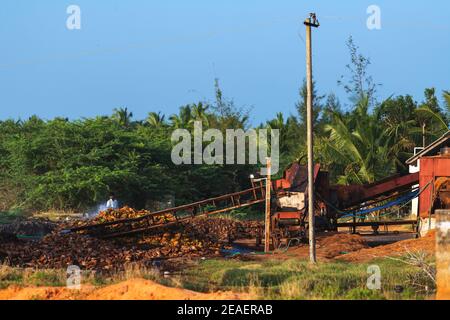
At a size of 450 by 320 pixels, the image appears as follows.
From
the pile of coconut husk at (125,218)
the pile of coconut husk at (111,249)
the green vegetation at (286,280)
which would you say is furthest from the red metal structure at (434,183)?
the pile of coconut husk at (125,218)

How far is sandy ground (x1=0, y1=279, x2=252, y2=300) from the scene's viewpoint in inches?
480

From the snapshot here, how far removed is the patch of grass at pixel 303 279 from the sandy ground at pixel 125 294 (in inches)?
38.1

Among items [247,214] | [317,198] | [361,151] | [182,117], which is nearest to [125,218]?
[317,198]

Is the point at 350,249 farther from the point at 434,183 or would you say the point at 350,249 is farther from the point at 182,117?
the point at 182,117

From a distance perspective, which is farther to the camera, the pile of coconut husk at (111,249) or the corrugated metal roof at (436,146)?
the corrugated metal roof at (436,146)

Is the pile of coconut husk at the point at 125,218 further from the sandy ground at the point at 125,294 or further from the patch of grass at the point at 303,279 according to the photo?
the sandy ground at the point at 125,294

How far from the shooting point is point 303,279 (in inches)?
591

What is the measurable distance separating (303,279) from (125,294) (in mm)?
3999

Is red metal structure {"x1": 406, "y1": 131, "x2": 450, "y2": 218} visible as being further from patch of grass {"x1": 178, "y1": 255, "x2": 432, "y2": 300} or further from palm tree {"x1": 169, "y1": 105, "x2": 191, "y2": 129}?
palm tree {"x1": 169, "y1": 105, "x2": 191, "y2": 129}

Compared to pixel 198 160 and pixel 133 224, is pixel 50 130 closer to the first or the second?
pixel 198 160

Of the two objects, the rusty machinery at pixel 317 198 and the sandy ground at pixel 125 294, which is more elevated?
the rusty machinery at pixel 317 198

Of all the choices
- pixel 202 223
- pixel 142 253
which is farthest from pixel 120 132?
pixel 142 253

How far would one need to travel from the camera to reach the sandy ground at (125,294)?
480 inches
